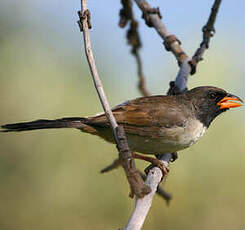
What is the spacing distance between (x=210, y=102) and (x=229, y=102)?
22cm

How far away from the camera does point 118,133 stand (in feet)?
10.2

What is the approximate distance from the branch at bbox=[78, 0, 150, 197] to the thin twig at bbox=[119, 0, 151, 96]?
7.41 feet

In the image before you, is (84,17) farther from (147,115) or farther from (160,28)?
(160,28)

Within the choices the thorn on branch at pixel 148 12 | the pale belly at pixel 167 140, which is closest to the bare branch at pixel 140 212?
the pale belly at pixel 167 140

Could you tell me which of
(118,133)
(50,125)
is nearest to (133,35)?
(50,125)

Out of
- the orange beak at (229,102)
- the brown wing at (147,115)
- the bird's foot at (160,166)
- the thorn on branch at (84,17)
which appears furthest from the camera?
the orange beak at (229,102)

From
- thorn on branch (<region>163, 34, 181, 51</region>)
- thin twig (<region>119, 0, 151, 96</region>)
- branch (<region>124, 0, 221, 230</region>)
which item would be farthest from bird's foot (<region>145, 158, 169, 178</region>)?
thorn on branch (<region>163, 34, 181, 51</region>)

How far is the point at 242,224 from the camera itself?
582 cm

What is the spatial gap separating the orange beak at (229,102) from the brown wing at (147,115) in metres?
0.49

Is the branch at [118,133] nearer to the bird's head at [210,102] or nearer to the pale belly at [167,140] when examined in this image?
the pale belly at [167,140]

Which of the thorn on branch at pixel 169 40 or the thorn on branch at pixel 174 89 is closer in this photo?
the thorn on branch at pixel 174 89

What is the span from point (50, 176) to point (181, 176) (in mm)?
1720

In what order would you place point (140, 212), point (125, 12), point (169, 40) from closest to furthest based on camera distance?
1. point (140, 212)
2. point (169, 40)
3. point (125, 12)

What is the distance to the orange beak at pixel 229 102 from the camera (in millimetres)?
5312
